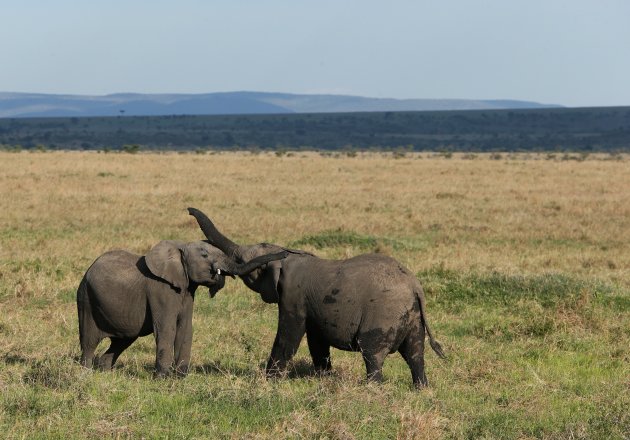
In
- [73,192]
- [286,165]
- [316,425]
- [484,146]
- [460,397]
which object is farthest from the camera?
[484,146]

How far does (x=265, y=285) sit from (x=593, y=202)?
828 inches

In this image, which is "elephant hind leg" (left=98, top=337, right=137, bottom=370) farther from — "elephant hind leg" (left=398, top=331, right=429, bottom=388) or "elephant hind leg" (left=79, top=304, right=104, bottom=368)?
"elephant hind leg" (left=398, top=331, right=429, bottom=388)

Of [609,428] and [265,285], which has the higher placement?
[265,285]

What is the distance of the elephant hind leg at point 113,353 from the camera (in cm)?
968

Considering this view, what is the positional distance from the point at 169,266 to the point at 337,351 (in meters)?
2.80

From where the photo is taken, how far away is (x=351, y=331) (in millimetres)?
8828

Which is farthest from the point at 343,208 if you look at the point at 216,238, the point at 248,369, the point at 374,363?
the point at 374,363

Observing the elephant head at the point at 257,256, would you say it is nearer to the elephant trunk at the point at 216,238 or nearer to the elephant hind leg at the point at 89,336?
the elephant trunk at the point at 216,238

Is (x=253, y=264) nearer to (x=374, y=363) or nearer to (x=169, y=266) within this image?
(x=169, y=266)

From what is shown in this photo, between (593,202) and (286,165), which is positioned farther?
(286,165)

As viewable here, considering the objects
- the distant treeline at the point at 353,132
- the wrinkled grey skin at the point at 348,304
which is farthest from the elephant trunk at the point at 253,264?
the distant treeline at the point at 353,132

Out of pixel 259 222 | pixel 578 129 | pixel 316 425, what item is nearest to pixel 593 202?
pixel 259 222

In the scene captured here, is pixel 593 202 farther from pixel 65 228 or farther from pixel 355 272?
pixel 355 272

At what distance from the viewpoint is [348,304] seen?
8.80 m
